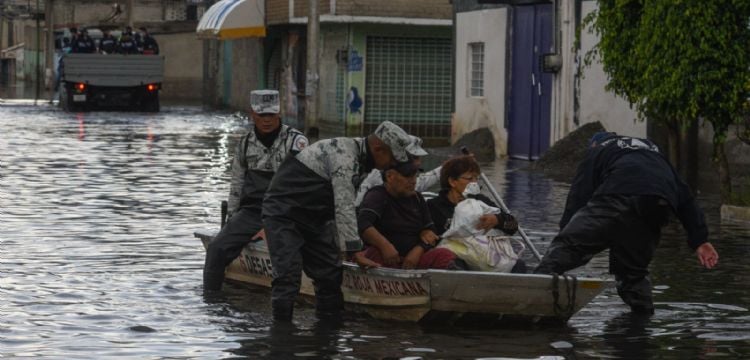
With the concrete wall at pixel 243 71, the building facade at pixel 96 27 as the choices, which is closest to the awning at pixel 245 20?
the concrete wall at pixel 243 71

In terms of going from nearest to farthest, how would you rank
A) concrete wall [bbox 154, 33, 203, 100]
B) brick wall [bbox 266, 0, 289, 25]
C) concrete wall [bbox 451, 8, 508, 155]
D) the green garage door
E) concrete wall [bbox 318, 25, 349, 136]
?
concrete wall [bbox 451, 8, 508, 155]
the green garage door
concrete wall [bbox 318, 25, 349, 136]
brick wall [bbox 266, 0, 289, 25]
concrete wall [bbox 154, 33, 203, 100]

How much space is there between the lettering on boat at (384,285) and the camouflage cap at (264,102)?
141 centimetres

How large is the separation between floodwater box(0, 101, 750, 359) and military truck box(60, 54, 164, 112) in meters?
25.9

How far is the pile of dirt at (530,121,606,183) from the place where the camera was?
Result: 26.7 meters

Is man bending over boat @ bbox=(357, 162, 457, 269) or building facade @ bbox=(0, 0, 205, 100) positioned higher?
building facade @ bbox=(0, 0, 205, 100)

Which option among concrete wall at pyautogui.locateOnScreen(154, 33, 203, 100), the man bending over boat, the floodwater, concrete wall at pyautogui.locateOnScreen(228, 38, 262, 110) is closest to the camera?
the floodwater

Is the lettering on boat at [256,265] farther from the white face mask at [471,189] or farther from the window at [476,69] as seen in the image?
the window at [476,69]

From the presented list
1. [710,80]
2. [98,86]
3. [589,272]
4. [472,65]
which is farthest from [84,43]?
[589,272]

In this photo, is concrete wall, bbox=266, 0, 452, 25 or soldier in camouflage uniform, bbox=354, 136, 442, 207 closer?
soldier in camouflage uniform, bbox=354, 136, 442, 207

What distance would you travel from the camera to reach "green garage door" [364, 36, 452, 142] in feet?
134

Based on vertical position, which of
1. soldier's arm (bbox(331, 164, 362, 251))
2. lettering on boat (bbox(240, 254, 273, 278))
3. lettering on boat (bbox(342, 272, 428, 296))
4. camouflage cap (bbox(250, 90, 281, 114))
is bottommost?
lettering on boat (bbox(240, 254, 273, 278))

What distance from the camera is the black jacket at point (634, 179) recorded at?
440 inches

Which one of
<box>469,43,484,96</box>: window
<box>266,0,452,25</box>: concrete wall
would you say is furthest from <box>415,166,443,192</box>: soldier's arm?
<box>266,0,452,25</box>: concrete wall

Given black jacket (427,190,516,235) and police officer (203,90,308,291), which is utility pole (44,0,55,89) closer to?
police officer (203,90,308,291)
